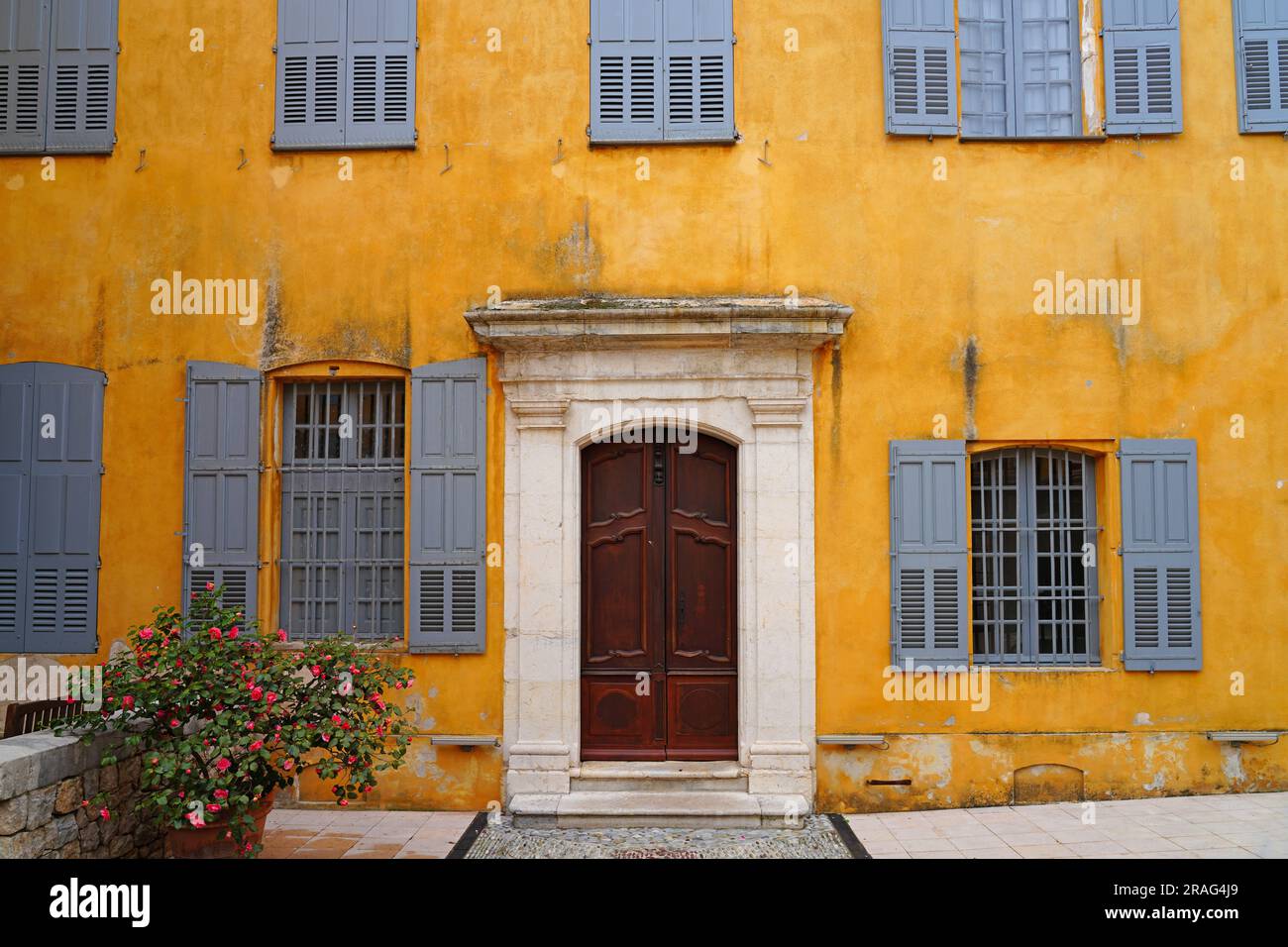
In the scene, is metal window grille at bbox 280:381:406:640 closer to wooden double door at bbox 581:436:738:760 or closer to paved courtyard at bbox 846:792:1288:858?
wooden double door at bbox 581:436:738:760

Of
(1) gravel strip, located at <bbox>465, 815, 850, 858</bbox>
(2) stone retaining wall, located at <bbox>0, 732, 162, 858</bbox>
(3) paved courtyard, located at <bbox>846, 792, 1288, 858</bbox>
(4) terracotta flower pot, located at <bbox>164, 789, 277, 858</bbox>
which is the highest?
(2) stone retaining wall, located at <bbox>0, 732, 162, 858</bbox>

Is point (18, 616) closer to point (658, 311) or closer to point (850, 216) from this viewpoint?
point (658, 311)

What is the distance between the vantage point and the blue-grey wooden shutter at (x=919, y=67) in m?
7.81

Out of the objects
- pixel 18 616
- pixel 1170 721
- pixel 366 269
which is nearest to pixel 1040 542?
pixel 1170 721

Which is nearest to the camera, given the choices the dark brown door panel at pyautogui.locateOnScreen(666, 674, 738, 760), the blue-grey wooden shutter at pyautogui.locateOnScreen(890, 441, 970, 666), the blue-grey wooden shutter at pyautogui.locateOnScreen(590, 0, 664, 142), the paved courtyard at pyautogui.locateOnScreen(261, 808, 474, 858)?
the paved courtyard at pyautogui.locateOnScreen(261, 808, 474, 858)

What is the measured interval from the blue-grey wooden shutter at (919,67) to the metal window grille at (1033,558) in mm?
2461

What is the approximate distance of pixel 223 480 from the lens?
7.84 meters

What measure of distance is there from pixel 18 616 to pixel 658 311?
514 cm

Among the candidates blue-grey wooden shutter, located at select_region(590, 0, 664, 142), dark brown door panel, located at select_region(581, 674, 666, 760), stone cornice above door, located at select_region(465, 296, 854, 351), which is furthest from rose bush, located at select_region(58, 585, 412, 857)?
blue-grey wooden shutter, located at select_region(590, 0, 664, 142)

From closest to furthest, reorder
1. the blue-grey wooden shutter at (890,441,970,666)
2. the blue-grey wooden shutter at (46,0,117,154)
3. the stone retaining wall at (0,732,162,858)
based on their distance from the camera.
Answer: the stone retaining wall at (0,732,162,858)
the blue-grey wooden shutter at (890,441,970,666)
the blue-grey wooden shutter at (46,0,117,154)

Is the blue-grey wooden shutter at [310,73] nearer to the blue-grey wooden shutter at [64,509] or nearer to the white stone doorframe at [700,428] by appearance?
the white stone doorframe at [700,428]

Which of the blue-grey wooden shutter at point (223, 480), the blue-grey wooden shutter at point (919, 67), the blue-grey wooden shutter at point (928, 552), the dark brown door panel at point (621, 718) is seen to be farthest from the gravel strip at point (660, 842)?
the blue-grey wooden shutter at point (919, 67)

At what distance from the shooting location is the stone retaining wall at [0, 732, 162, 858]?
499 cm

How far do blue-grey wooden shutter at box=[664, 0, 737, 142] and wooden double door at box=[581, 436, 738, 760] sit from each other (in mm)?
2289
